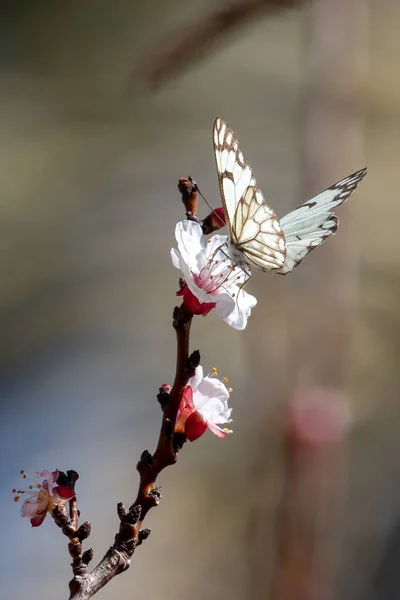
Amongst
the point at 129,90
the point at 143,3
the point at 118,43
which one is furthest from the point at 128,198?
the point at 143,3

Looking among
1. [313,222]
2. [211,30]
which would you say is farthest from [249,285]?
[313,222]

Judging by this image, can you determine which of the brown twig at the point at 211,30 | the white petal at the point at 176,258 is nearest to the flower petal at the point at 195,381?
the white petal at the point at 176,258

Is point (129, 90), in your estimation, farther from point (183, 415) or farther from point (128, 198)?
point (183, 415)

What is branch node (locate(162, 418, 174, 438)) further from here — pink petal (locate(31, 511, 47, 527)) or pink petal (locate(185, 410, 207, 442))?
pink petal (locate(31, 511, 47, 527))

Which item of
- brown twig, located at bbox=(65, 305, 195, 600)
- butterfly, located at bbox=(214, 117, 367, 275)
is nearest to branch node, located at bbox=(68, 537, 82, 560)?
brown twig, located at bbox=(65, 305, 195, 600)

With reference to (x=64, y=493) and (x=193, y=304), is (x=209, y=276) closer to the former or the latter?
(x=193, y=304)

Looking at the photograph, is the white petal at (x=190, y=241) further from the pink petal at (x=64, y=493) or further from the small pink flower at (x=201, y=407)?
the pink petal at (x=64, y=493)

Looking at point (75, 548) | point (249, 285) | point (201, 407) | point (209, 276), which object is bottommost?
point (75, 548)
